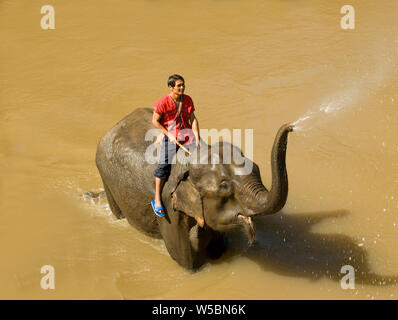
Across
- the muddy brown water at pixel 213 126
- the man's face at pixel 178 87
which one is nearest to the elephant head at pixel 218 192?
the man's face at pixel 178 87

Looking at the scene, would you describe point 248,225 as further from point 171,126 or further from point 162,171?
point 171,126

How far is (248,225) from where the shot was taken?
614 centimetres

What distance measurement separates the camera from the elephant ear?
643 centimetres

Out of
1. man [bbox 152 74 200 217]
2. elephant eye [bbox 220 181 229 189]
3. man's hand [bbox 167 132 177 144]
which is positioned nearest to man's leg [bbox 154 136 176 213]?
man [bbox 152 74 200 217]

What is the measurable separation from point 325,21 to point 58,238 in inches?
388

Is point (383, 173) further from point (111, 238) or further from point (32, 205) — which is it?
point (32, 205)

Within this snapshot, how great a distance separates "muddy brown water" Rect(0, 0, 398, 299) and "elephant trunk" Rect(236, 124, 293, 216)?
1.75 metres

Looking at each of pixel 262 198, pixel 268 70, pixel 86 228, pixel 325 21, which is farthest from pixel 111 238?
pixel 325 21

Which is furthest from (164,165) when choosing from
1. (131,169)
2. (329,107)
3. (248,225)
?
(329,107)

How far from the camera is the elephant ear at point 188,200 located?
6430 millimetres

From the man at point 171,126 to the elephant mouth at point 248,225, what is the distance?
3.59ft

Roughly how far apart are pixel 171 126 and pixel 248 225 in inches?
64.5

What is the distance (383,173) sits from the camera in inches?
363

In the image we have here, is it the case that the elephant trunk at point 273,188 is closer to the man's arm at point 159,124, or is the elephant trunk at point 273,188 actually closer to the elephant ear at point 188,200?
the elephant ear at point 188,200
